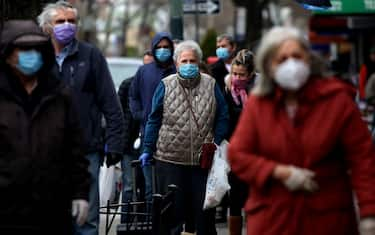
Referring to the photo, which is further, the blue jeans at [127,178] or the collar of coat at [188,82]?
the blue jeans at [127,178]

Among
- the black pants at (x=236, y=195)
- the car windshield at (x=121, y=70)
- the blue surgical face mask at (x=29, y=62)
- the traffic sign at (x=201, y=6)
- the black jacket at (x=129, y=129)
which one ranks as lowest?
the black pants at (x=236, y=195)

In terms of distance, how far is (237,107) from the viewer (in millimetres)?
11062

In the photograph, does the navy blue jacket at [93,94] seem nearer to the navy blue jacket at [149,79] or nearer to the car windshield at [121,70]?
the navy blue jacket at [149,79]

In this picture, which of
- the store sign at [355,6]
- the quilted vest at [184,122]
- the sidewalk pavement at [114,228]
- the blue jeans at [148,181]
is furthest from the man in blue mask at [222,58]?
the store sign at [355,6]

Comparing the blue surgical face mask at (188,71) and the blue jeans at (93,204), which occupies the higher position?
the blue surgical face mask at (188,71)

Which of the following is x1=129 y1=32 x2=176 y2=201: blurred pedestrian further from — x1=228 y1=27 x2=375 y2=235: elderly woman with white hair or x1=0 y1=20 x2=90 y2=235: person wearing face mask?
x1=228 y1=27 x2=375 y2=235: elderly woman with white hair

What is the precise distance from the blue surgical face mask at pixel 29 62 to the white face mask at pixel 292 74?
1.32m

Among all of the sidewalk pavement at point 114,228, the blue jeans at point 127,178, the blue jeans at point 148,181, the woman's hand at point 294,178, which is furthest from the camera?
the blue jeans at point 127,178

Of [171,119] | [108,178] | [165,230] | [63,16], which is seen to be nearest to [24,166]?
[63,16]

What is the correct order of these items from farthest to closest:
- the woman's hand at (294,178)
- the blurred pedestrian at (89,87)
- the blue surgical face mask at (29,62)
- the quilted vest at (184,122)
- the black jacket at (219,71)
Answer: the black jacket at (219,71), the quilted vest at (184,122), the blurred pedestrian at (89,87), the blue surgical face mask at (29,62), the woman's hand at (294,178)

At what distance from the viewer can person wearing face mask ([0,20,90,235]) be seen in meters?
6.77

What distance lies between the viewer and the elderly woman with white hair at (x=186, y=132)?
10172 mm

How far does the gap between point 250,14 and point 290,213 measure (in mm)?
24877

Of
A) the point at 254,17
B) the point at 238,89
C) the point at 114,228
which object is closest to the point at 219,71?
the point at 114,228
